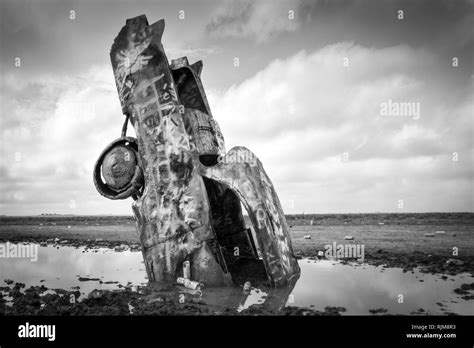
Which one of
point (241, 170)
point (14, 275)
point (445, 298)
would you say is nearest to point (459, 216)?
point (445, 298)

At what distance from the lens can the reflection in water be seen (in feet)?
13.6

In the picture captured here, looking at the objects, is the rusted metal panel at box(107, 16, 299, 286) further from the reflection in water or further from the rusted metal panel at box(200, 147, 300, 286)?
the reflection in water

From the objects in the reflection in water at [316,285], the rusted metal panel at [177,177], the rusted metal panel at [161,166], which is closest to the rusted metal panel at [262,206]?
the rusted metal panel at [177,177]

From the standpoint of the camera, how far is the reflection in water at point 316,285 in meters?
4.13

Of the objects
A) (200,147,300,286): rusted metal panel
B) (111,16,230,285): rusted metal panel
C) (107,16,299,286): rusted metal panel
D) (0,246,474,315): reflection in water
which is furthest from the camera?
(111,16,230,285): rusted metal panel

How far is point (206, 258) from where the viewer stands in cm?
476

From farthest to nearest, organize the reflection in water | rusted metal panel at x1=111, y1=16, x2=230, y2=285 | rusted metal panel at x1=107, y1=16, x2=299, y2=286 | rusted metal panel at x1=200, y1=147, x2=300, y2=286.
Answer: rusted metal panel at x1=111, y1=16, x2=230, y2=285, rusted metal panel at x1=107, y1=16, x2=299, y2=286, rusted metal panel at x1=200, y1=147, x2=300, y2=286, the reflection in water

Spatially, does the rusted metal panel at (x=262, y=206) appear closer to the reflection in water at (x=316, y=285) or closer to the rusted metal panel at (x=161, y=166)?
the reflection in water at (x=316, y=285)

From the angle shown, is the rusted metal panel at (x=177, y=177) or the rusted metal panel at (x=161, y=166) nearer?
the rusted metal panel at (x=177, y=177)

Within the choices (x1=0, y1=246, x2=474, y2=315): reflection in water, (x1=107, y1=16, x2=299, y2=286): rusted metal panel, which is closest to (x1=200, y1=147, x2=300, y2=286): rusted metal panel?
(x1=107, y1=16, x2=299, y2=286): rusted metal panel

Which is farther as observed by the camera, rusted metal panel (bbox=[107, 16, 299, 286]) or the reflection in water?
rusted metal panel (bbox=[107, 16, 299, 286])
